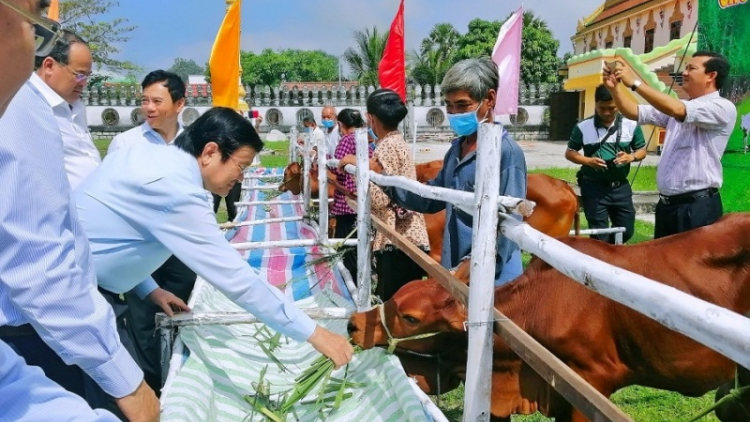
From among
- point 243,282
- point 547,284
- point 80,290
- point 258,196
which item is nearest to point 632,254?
point 547,284

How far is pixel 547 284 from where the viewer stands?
2311 mm

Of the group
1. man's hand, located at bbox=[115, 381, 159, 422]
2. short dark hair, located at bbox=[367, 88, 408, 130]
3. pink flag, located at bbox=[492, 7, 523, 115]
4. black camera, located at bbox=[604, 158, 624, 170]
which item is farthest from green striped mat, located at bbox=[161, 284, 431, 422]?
pink flag, located at bbox=[492, 7, 523, 115]

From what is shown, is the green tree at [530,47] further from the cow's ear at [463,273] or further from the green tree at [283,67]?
the green tree at [283,67]

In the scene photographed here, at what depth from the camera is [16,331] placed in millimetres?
1502

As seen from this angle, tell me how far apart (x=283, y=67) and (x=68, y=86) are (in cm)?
7864

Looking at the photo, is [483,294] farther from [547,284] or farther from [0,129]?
[0,129]

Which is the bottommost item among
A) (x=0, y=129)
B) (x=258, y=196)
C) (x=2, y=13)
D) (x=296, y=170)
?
(x=258, y=196)

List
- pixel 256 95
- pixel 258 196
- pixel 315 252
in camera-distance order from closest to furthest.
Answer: pixel 315 252 → pixel 258 196 → pixel 256 95

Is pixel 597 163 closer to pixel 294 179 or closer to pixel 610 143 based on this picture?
pixel 610 143

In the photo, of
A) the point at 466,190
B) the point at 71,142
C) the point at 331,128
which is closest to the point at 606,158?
the point at 466,190

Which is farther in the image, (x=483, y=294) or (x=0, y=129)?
(x=483, y=294)

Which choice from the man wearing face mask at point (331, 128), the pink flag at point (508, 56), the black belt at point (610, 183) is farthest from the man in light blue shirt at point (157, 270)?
the man wearing face mask at point (331, 128)

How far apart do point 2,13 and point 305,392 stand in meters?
1.86

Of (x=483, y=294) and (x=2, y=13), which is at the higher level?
(x=2, y=13)
